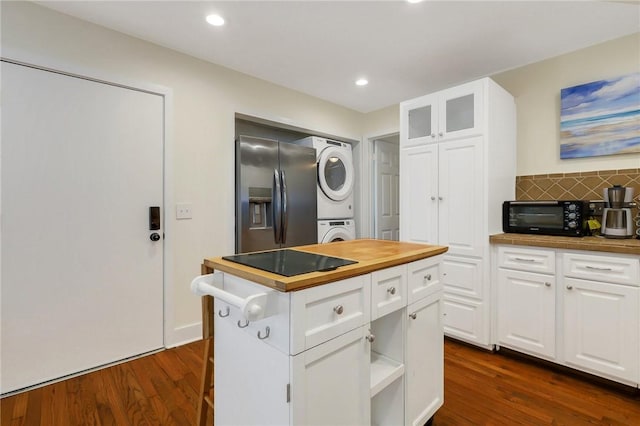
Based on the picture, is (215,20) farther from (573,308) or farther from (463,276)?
(573,308)

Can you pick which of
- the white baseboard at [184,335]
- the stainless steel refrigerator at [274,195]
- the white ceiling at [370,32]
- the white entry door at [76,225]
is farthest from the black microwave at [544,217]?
the white entry door at [76,225]

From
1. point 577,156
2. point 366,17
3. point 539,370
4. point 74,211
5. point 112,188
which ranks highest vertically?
point 366,17

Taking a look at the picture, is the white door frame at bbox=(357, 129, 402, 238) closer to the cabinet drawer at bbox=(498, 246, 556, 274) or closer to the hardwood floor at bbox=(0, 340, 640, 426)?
the cabinet drawer at bbox=(498, 246, 556, 274)

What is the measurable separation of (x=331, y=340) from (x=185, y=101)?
2.33m

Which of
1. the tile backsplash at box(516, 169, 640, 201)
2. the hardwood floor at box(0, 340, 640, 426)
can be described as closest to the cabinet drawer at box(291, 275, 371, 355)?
the hardwood floor at box(0, 340, 640, 426)

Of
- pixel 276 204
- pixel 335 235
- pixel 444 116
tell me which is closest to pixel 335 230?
pixel 335 235

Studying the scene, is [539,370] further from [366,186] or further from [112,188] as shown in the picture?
[112,188]

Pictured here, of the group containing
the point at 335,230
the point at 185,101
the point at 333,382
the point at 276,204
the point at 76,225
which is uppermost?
the point at 185,101

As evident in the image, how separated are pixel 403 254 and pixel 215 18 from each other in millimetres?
1955

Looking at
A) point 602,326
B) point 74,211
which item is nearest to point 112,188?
point 74,211

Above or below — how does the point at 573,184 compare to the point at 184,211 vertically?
above

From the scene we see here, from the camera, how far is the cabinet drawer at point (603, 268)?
5.82 ft

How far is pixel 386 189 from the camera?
4.24m

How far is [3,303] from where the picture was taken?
5.87 ft
